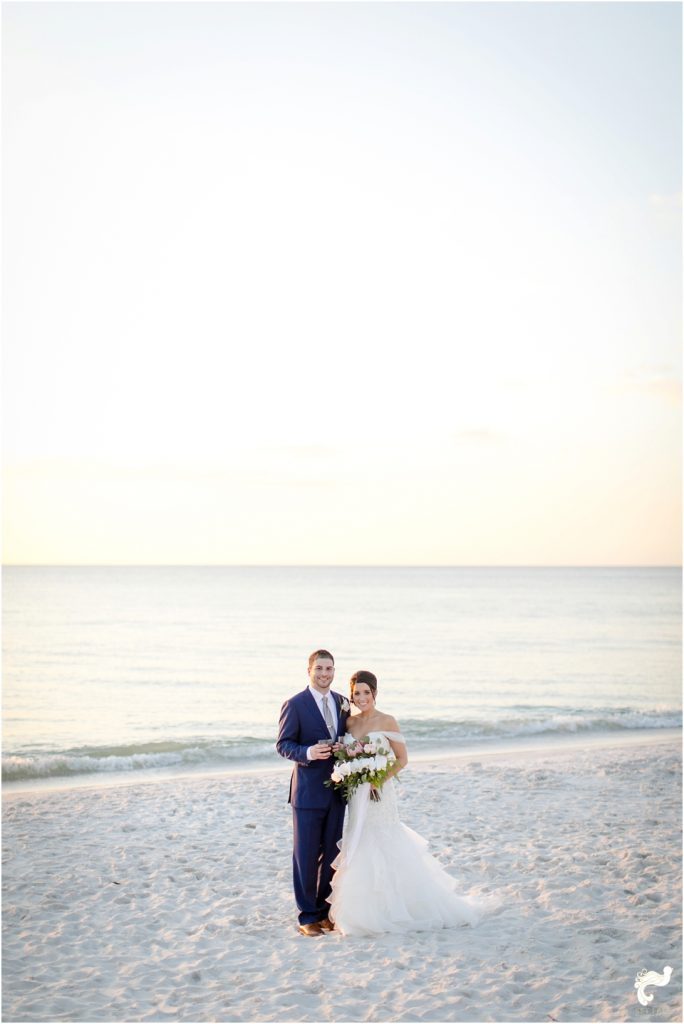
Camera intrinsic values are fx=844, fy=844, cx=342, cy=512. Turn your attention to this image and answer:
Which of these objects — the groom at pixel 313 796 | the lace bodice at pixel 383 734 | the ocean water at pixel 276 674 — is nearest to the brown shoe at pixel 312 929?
the groom at pixel 313 796

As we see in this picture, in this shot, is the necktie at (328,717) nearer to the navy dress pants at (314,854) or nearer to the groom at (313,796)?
the groom at (313,796)

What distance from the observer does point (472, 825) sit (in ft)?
32.7

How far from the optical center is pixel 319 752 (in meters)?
6.32

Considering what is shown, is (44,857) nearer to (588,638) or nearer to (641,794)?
(641,794)

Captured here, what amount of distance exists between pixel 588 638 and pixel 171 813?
3702cm

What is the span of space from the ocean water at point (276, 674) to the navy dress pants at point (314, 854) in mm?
8220

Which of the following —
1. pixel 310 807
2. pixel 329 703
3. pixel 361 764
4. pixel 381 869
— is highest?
pixel 329 703

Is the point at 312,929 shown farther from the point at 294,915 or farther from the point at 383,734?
the point at 383,734

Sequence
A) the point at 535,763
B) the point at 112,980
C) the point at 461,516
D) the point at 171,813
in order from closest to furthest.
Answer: the point at 112,980 → the point at 171,813 → the point at 535,763 → the point at 461,516

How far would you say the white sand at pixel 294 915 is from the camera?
556 cm

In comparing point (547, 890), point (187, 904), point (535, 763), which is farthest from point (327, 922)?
point (535, 763)

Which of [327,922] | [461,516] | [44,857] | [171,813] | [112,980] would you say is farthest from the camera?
[461,516]

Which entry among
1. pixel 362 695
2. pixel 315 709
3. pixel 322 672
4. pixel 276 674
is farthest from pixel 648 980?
pixel 276 674

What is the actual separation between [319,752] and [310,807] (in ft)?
1.82
